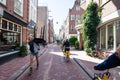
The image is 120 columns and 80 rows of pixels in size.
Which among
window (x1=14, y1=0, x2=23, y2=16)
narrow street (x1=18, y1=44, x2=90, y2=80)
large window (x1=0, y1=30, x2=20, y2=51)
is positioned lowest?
narrow street (x1=18, y1=44, x2=90, y2=80)

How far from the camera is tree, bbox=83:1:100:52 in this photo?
1920 cm

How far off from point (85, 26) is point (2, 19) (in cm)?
885

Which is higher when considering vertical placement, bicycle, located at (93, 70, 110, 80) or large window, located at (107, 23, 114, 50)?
large window, located at (107, 23, 114, 50)

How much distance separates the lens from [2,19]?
44.4 feet

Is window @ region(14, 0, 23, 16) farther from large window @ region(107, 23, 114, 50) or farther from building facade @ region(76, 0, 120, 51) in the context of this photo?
large window @ region(107, 23, 114, 50)

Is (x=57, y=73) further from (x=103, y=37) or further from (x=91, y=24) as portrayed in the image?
(x=91, y=24)

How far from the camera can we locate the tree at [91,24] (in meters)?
19.2

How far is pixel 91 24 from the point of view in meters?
19.3

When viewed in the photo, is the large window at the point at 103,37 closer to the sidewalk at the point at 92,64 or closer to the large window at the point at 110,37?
the large window at the point at 110,37

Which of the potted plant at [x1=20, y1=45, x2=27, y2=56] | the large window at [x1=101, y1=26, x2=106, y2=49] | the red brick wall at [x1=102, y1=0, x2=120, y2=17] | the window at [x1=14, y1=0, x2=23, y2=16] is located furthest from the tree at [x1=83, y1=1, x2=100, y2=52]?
the window at [x1=14, y1=0, x2=23, y2=16]

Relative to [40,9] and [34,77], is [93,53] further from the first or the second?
[40,9]

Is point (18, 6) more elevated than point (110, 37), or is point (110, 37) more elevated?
point (18, 6)

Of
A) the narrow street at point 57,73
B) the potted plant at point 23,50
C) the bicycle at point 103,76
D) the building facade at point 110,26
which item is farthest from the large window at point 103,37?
the bicycle at point 103,76

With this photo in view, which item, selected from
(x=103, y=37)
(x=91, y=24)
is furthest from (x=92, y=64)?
(x=91, y=24)
